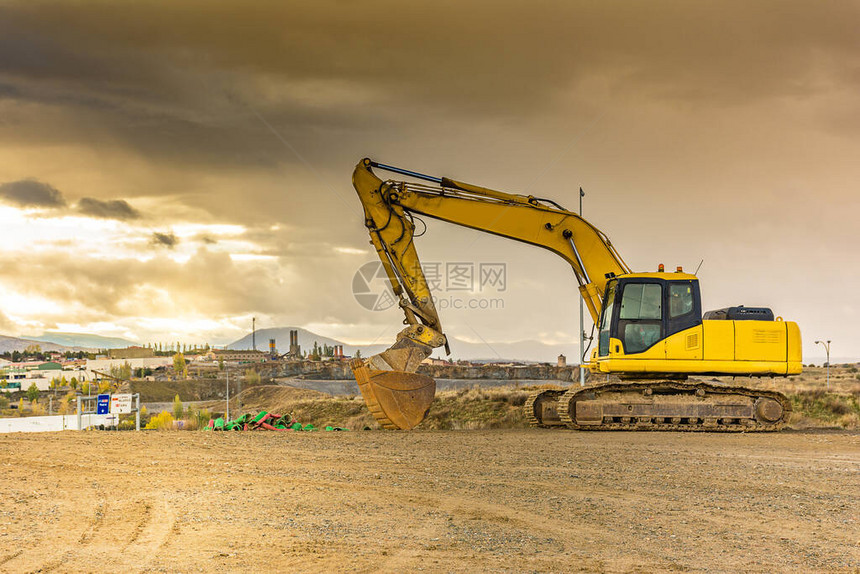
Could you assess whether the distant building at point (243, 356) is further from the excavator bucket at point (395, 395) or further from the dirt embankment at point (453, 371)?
the excavator bucket at point (395, 395)

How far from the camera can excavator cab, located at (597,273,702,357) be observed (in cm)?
1962

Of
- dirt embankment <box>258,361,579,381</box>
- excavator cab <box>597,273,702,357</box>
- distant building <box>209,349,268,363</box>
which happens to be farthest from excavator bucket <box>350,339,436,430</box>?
distant building <box>209,349,268,363</box>

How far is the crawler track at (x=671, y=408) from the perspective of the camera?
64.2 feet

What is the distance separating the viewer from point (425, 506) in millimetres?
10469

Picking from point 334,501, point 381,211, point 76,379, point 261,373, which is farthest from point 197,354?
point 334,501

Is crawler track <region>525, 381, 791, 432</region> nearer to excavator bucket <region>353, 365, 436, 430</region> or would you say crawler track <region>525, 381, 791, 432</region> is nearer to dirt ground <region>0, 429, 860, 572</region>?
dirt ground <region>0, 429, 860, 572</region>

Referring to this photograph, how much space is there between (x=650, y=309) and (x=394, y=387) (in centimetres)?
660

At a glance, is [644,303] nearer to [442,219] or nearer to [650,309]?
[650,309]

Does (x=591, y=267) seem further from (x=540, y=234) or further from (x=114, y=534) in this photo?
(x=114, y=534)

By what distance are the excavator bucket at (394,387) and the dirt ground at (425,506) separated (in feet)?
7.79

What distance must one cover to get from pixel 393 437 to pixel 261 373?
93.8 metres

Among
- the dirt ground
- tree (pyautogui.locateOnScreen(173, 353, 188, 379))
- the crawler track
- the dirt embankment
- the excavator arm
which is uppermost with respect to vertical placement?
the excavator arm

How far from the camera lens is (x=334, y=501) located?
1079 cm

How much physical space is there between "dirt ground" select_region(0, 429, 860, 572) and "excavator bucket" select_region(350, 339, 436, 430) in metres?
2.37
